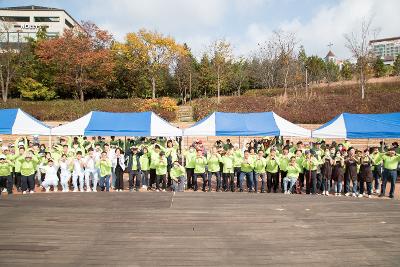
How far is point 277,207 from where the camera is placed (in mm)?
8641

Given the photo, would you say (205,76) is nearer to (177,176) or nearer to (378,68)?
(378,68)

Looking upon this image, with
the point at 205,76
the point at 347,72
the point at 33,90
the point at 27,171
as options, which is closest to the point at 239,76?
the point at 205,76

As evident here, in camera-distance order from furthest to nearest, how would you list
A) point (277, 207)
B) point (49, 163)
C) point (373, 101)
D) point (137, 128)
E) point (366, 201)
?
point (373, 101) → point (137, 128) → point (49, 163) → point (366, 201) → point (277, 207)

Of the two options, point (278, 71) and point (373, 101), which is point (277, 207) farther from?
point (278, 71)

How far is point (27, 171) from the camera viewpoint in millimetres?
10445

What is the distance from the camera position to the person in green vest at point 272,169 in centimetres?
1072

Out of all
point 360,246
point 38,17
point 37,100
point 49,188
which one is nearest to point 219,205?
point 360,246

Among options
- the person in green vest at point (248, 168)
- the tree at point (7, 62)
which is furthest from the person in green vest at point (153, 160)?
the tree at point (7, 62)

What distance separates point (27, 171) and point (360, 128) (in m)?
10.5

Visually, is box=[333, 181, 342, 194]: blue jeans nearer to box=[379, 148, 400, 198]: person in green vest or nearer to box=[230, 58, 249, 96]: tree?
box=[379, 148, 400, 198]: person in green vest

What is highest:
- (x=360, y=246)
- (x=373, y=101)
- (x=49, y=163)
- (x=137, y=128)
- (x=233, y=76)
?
(x=233, y=76)

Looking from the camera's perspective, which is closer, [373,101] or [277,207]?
[277,207]

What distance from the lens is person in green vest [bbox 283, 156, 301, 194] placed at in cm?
1045

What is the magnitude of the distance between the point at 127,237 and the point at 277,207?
3.78 m
